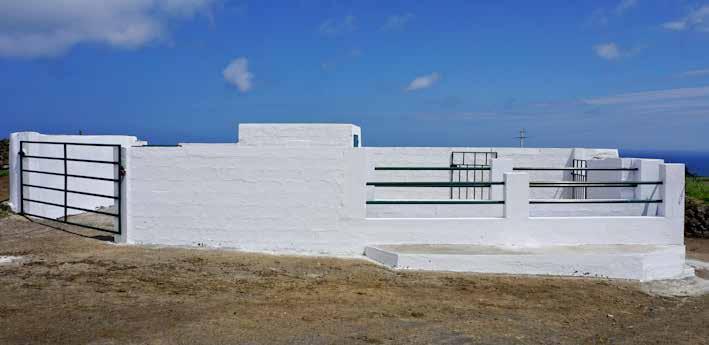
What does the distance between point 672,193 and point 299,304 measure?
23.0 feet

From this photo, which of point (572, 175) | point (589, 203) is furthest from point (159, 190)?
point (572, 175)

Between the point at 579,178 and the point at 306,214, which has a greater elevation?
the point at 579,178

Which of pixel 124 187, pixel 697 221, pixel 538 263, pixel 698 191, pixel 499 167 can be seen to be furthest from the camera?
pixel 698 191

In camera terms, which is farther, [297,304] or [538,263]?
[538,263]

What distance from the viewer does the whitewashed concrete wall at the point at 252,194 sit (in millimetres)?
9766

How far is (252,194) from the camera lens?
9883 millimetres

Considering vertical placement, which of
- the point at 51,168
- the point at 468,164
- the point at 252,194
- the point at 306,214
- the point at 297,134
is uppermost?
the point at 297,134

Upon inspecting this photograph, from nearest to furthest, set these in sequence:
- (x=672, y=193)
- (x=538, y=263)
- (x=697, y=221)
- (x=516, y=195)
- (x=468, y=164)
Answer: (x=538, y=263) → (x=516, y=195) → (x=672, y=193) → (x=697, y=221) → (x=468, y=164)

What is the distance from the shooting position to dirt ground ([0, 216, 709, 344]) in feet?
19.0

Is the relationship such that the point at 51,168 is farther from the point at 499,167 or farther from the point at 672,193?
the point at 672,193

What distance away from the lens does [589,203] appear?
11133 mm

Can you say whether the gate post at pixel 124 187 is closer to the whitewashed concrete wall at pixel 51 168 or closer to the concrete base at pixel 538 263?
the whitewashed concrete wall at pixel 51 168

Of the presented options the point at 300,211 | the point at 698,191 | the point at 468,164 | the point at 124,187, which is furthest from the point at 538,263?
the point at 698,191

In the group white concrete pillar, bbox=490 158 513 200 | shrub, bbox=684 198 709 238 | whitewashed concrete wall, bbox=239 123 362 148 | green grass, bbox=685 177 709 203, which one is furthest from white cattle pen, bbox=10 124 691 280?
green grass, bbox=685 177 709 203
